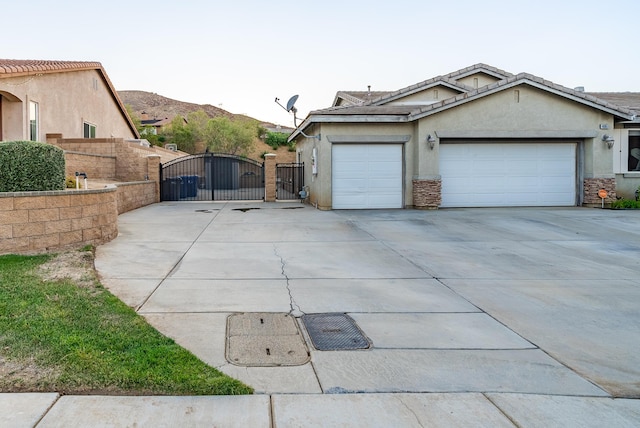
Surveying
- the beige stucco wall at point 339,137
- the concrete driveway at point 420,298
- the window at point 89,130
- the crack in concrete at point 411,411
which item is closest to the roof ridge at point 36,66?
the window at point 89,130

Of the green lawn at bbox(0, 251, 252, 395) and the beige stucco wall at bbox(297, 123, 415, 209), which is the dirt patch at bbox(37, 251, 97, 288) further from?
the beige stucco wall at bbox(297, 123, 415, 209)

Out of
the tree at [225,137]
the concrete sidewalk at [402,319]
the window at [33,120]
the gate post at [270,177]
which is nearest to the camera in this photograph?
the concrete sidewalk at [402,319]

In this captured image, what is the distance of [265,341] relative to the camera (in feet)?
14.8

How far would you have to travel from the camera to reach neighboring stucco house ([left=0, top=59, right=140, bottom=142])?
17.0 meters

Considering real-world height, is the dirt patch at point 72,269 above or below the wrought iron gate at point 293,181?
below

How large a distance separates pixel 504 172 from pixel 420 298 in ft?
43.2

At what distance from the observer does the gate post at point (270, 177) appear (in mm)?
21406

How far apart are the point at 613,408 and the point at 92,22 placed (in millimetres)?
20938

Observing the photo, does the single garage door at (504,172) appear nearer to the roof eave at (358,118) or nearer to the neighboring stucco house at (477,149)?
the neighboring stucco house at (477,149)

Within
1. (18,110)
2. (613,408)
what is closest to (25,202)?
(613,408)

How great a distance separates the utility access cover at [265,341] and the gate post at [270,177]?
54.2 ft

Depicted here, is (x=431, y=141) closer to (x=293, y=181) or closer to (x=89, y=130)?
(x=293, y=181)

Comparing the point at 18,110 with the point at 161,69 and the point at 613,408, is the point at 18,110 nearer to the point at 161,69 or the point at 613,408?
the point at 161,69

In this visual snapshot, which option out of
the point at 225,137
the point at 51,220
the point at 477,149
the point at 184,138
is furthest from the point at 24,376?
the point at 184,138
